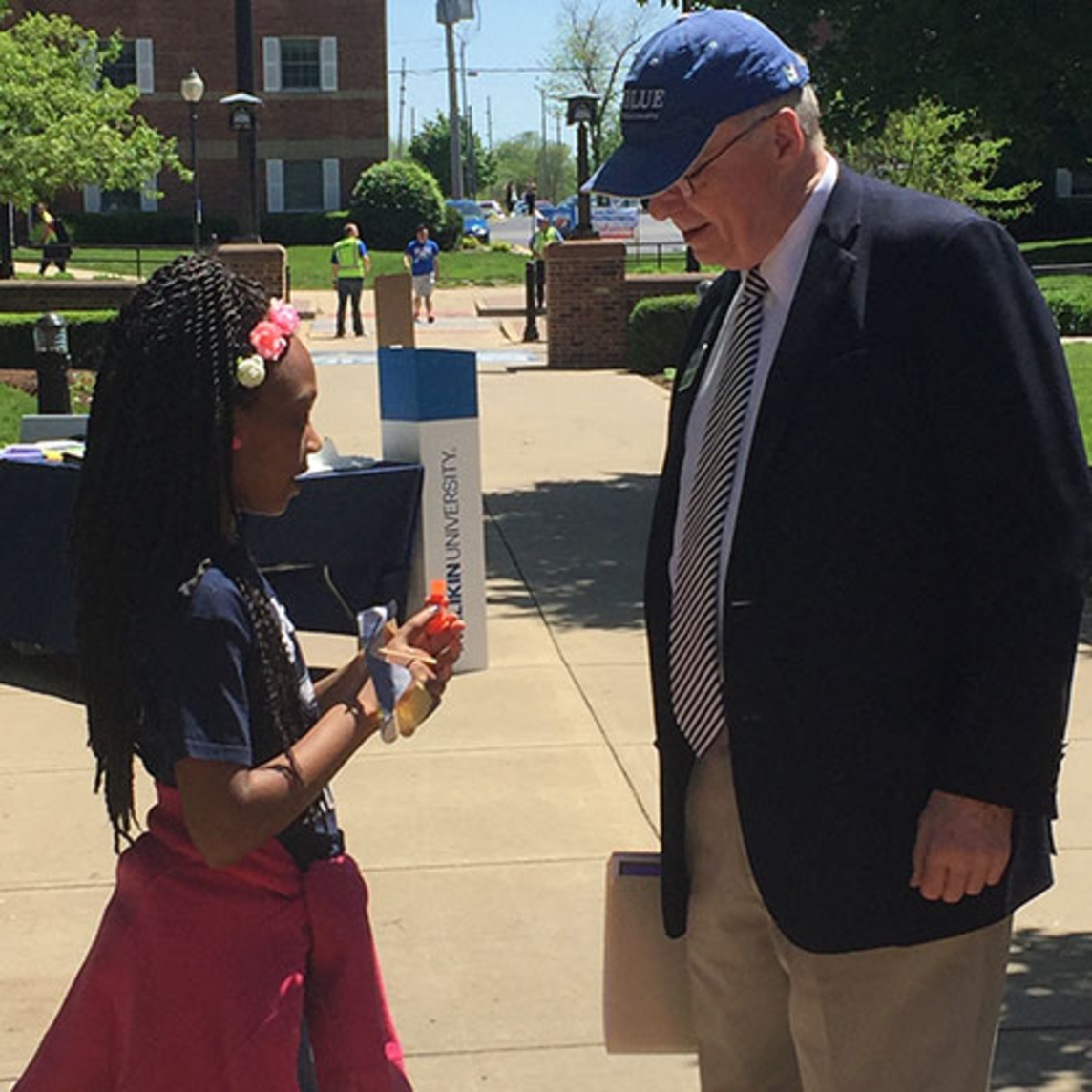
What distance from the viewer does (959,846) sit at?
254 cm

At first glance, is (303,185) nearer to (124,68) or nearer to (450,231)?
(124,68)

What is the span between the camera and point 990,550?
248 centimetres

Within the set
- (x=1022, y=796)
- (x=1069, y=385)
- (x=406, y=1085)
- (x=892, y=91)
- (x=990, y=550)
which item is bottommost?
(x=406, y=1085)

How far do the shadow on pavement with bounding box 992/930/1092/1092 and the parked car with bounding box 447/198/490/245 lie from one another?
52.3 metres

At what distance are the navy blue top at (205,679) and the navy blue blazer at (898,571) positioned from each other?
0.63m

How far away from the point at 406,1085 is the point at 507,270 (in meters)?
42.2

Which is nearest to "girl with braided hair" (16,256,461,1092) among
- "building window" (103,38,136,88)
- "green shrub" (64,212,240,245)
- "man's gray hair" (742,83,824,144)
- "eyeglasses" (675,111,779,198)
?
"eyeglasses" (675,111,779,198)

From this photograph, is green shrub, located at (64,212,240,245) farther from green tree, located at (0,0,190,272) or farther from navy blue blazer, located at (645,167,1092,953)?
navy blue blazer, located at (645,167,1092,953)

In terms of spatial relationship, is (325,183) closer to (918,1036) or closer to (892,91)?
(892,91)

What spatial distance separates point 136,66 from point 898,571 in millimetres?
55170

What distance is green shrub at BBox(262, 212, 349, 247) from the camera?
53562 millimetres

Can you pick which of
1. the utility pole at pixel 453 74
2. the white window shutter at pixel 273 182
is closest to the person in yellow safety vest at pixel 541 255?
the white window shutter at pixel 273 182

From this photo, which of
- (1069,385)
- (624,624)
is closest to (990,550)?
(1069,385)

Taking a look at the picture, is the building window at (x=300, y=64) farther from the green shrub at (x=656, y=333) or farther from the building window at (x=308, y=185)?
the green shrub at (x=656, y=333)
